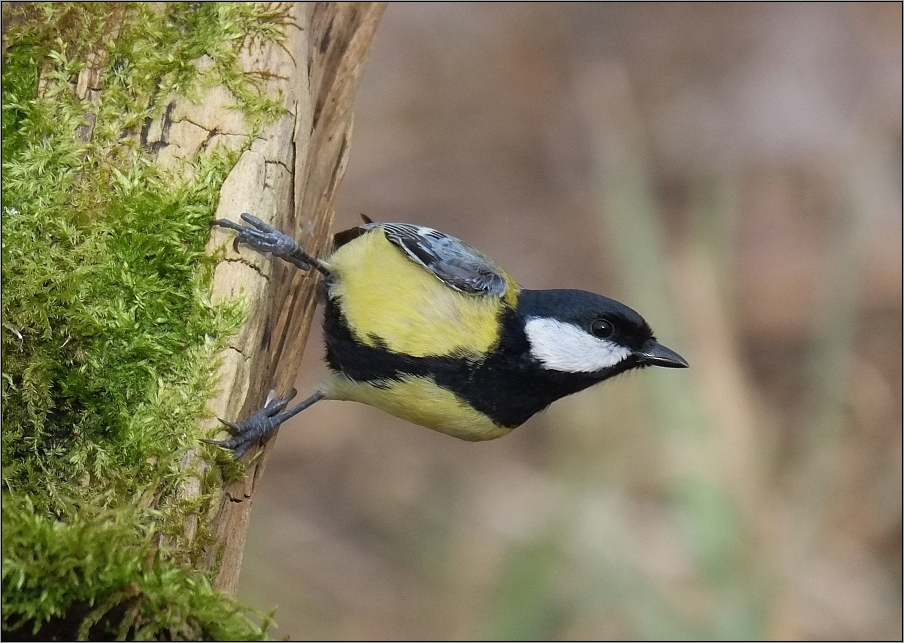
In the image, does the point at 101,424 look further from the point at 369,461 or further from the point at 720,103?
the point at 720,103

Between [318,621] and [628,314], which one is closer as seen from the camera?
[628,314]

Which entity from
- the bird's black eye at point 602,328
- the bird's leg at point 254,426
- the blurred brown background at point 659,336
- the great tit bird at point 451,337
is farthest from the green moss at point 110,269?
the blurred brown background at point 659,336

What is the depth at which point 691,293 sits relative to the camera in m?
4.18

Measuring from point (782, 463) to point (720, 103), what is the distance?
3.01 metres

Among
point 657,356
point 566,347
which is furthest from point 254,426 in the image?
point 657,356

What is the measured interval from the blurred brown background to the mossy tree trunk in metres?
1.93

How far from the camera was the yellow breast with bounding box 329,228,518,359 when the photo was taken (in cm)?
231

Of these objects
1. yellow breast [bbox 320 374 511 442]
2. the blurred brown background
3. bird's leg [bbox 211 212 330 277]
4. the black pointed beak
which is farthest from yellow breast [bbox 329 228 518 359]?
the blurred brown background

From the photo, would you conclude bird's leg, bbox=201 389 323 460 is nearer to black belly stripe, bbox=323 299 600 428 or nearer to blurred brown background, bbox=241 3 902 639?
black belly stripe, bbox=323 299 600 428

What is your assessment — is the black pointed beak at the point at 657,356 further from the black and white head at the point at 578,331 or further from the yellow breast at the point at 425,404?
the yellow breast at the point at 425,404

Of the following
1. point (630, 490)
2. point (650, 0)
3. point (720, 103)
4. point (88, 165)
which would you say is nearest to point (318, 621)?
point (630, 490)

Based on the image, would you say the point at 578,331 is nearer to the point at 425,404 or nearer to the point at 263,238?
the point at 425,404

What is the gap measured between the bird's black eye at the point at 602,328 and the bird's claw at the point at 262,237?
3.11ft

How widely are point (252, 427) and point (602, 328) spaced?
3.67ft
